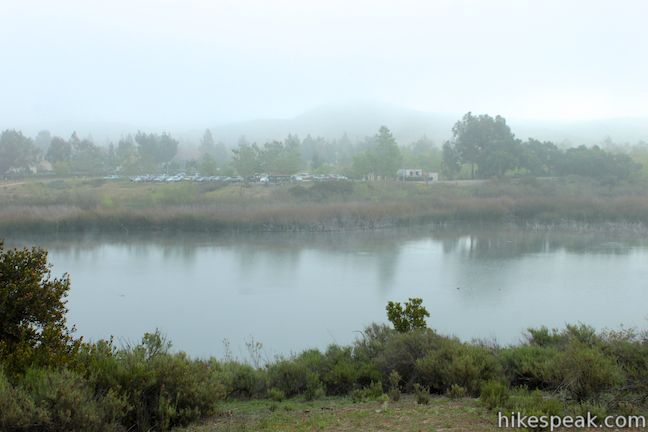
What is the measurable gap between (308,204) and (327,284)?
660 inches

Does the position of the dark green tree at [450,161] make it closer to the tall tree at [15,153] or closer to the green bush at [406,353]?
the tall tree at [15,153]

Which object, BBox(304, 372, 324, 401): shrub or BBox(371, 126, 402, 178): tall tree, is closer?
BBox(304, 372, 324, 401): shrub

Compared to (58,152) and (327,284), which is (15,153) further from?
(327,284)

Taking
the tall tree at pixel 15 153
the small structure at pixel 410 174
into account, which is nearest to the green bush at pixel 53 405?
the small structure at pixel 410 174

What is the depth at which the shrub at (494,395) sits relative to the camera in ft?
12.3

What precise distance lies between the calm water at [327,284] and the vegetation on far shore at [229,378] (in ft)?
13.5

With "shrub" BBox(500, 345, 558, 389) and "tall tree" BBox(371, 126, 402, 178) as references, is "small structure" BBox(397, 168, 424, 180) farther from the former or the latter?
"shrub" BBox(500, 345, 558, 389)

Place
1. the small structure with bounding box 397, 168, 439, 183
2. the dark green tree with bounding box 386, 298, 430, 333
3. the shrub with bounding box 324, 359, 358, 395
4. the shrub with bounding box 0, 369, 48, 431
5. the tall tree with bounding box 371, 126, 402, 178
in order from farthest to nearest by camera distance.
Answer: the small structure with bounding box 397, 168, 439, 183, the tall tree with bounding box 371, 126, 402, 178, the dark green tree with bounding box 386, 298, 430, 333, the shrub with bounding box 324, 359, 358, 395, the shrub with bounding box 0, 369, 48, 431

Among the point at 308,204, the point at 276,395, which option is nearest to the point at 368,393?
the point at 276,395

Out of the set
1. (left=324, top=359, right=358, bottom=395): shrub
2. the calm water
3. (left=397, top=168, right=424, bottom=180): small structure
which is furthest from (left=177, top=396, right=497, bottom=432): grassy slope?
(left=397, top=168, right=424, bottom=180): small structure

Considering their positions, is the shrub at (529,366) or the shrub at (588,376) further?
the shrub at (529,366)

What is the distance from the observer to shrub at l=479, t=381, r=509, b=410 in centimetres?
376

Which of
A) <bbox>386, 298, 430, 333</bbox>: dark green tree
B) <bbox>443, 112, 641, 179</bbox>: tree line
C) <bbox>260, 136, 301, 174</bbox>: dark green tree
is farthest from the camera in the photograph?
<bbox>260, 136, 301, 174</bbox>: dark green tree

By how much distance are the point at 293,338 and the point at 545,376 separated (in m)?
5.90
